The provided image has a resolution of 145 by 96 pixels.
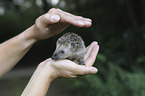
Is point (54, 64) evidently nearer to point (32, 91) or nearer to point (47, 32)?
point (32, 91)

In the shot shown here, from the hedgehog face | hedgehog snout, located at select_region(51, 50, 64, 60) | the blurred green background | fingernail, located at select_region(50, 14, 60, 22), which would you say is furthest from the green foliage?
fingernail, located at select_region(50, 14, 60, 22)

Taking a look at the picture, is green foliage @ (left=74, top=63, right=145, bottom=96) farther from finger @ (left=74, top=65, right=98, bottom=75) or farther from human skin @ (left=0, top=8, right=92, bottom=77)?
human skin @ (left=0, top=8, right=92, bottom=77)

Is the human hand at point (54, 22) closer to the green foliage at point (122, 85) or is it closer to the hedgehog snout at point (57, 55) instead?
the hedgehog snout at point (57, 55)

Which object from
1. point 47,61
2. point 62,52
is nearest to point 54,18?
point 62,52

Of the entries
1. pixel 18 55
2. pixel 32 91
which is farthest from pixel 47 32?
pixel 32 91

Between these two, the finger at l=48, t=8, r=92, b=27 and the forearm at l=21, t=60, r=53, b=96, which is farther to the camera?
the finger at l=48, t=8, r=92, b=27

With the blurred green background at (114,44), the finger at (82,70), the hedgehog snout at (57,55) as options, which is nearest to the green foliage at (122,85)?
the blurred green background at (114,44)
